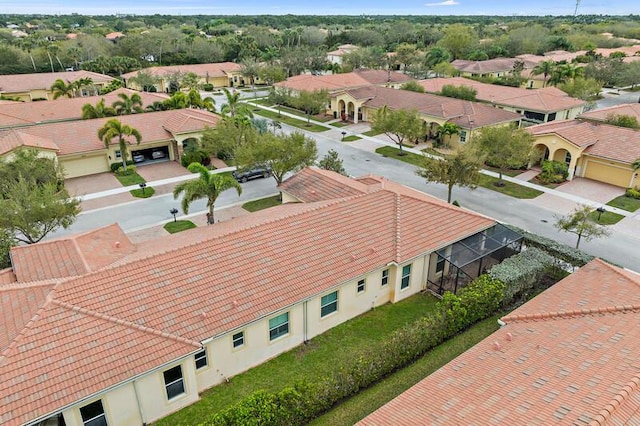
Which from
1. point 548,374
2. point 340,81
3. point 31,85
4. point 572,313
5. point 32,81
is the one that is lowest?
point 572,313

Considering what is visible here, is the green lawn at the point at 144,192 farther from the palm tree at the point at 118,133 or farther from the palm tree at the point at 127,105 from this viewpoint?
the palm tree at the point at 127,105

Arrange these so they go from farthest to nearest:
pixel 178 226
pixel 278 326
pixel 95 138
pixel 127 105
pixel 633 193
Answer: pixel 127 105, pixel 95 138, pixel 633 193, pixel 178 226, pixel 278 326

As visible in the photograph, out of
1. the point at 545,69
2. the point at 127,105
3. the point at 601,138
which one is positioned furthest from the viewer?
the point at 545,69

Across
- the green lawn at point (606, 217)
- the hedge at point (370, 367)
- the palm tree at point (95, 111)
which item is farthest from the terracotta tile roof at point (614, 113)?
the palm tree at point (95, 111)

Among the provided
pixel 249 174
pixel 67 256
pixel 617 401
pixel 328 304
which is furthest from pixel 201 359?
pixel 249 174

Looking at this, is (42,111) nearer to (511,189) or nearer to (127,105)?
(127,105)

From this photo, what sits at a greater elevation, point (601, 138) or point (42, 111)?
point (42, 111)
